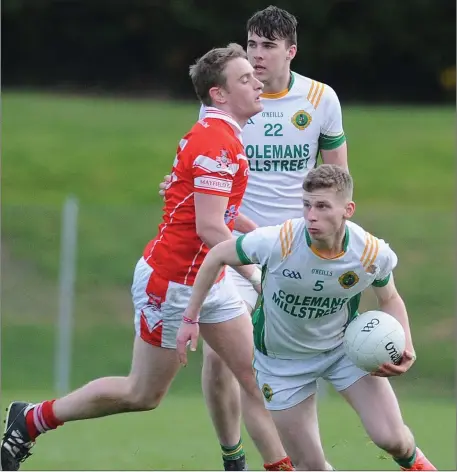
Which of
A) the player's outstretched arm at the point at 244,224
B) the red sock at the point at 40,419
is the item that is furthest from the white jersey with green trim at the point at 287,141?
the red sock at the point at 40,419

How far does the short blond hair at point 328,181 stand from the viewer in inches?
221

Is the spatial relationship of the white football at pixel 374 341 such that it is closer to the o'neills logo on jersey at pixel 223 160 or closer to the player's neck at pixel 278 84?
the o'neills logo on jersey at pixel 223 160

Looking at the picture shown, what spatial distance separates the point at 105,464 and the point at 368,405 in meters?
2.40

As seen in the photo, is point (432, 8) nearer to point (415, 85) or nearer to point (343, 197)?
point (415, 85)

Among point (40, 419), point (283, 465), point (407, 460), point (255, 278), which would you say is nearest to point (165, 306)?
point (255, 278)

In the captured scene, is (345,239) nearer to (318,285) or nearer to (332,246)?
(332,246)

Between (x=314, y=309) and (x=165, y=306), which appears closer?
(x=314, y=309)

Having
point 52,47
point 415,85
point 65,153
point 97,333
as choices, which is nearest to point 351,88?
point 415,85

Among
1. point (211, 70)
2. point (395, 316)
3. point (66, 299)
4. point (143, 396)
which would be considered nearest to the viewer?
point (395, 316)

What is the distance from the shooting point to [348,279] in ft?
19.0

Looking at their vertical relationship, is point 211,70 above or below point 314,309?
above

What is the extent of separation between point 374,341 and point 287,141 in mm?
1710

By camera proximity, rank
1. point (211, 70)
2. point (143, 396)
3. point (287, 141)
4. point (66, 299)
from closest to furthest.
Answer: point (211, 70) < point (143, 396) < point (287, 141) < point (66, 299)

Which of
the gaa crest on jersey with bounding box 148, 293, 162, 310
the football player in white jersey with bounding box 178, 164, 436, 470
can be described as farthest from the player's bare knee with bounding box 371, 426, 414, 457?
the gaa crest on jersey with bounding box 148, 293, 162, 310
